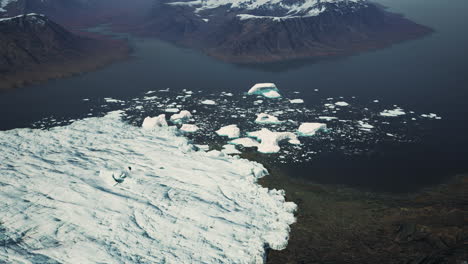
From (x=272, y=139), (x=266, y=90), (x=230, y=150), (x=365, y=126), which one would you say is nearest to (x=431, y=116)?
(x=365, y=126)

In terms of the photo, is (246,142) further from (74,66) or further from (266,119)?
(74,66)

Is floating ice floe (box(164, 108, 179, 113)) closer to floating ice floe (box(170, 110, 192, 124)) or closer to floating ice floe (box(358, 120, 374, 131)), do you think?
floating ice floe (box(170, 110, 192, 124))

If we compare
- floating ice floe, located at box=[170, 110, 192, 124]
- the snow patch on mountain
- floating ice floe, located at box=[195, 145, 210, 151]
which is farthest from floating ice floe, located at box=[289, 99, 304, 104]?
the snow patch on mountain

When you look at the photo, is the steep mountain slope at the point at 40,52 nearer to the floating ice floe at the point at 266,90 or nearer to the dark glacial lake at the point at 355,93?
the dark glacial lake at the point at 355,93

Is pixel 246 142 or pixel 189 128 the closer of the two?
pixel 246 142

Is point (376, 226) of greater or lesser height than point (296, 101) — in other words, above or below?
below

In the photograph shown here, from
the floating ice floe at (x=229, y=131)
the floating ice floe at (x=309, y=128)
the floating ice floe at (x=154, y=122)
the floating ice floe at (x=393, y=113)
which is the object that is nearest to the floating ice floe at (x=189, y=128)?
the floating ice floe at (x=154, y=122)
